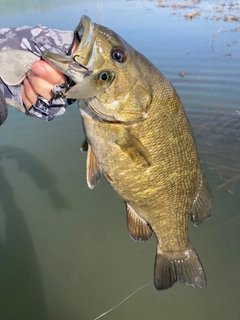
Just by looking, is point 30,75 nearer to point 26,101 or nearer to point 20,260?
point 26,101

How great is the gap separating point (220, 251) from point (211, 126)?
262 centimetres

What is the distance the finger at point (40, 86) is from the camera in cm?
182

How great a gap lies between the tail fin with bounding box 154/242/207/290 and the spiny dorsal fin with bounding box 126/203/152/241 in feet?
0.53

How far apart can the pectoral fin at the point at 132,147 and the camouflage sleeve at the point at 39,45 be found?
544mm

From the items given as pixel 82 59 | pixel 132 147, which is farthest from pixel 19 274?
pixel 82 59

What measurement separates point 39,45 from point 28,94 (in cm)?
32

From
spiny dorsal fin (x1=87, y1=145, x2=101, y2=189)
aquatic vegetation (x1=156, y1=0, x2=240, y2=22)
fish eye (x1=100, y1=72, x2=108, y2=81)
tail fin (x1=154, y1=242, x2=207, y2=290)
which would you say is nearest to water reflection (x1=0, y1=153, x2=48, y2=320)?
tail fin (x1=154, y1=242, x2=207, y2=290)

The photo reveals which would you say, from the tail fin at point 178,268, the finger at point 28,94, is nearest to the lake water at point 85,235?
the tail fin at point 178,268

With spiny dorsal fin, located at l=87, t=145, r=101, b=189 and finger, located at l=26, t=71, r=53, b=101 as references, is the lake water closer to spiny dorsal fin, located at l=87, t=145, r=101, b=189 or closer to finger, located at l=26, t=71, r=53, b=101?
spiny dorsal fin, located at l=87, t=145, r=101, b=189

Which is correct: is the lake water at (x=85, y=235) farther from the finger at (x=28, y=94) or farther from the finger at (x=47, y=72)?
the finger at (x=47, y=72)

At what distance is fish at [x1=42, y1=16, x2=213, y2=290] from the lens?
1.55 meters

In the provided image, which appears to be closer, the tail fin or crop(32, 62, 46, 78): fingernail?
crop(32, 62, 46, 78): fingernail

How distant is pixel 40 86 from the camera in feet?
6.03

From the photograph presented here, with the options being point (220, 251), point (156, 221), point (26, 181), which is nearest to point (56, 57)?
point (156, 221)
